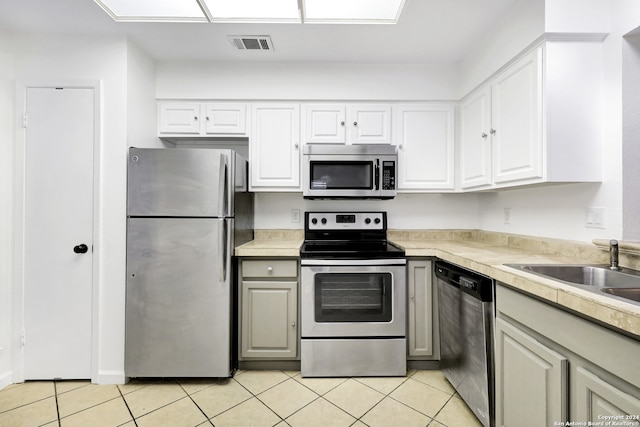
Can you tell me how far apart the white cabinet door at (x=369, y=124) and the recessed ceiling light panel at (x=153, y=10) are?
1.27 m

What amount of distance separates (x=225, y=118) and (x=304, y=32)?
3.07 ft

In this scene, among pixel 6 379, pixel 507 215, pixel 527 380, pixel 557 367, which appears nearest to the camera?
pixel 557 367

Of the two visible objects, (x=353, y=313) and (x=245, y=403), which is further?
(x=353, y=313)

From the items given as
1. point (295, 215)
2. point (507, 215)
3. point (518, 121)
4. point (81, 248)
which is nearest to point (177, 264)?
point (81, 248)

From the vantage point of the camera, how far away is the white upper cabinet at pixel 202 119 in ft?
7.67

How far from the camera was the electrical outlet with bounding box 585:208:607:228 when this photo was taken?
4.80ft

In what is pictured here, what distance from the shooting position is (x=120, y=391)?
1.83 meters

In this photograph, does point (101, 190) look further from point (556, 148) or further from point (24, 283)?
point (556, 148)

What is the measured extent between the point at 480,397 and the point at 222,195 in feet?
6.37

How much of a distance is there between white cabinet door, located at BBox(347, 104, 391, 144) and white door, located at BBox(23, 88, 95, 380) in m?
1.95

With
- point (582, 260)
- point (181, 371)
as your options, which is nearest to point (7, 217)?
point (181, 371)

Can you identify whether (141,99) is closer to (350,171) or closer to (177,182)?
(177,182)

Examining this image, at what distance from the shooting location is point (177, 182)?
6.15 ft

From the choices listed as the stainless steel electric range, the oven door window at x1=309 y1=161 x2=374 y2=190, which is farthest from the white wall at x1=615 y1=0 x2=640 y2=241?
the oven door window at x1=309 y1=161 x2=374 y2=190
